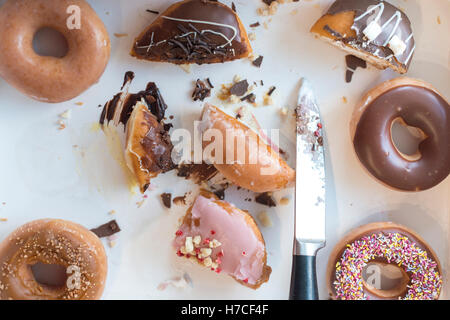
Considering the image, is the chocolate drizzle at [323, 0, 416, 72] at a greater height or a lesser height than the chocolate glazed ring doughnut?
greater

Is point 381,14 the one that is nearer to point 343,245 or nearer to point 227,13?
point 227,13

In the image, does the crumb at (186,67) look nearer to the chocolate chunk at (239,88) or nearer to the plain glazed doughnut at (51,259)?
the chocolate chunk at (239,88)

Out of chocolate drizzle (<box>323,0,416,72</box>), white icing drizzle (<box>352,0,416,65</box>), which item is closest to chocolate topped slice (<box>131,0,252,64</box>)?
chocolate drizzle (<box>323,0,416,72</box>)

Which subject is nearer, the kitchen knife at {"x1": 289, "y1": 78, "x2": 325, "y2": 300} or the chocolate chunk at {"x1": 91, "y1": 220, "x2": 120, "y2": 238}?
the kitchen knife at {"x1": 289, "y1": 78, "x2": 325, "y2": 300}

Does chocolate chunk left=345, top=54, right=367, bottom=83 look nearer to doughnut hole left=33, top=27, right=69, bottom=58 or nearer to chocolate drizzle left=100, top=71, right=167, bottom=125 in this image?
chocolate drizzle left=100, top=71, right=167, bottom=125

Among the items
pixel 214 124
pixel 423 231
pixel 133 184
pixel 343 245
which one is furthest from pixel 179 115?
pixel 423 231

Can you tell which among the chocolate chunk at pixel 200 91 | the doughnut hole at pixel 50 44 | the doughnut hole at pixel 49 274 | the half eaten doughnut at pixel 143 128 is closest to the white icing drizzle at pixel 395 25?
the chocolate chunk at pixel 200 91

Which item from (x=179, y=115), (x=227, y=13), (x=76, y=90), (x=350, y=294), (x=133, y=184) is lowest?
(x=350, y=294)
